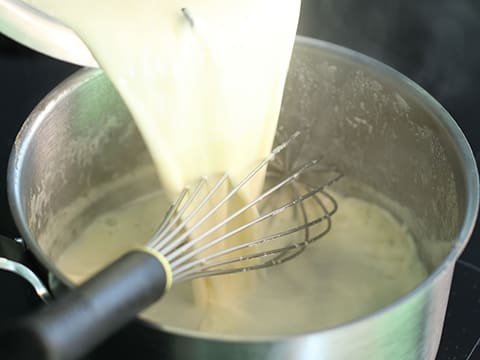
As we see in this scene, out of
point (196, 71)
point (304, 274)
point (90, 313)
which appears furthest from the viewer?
point (304, 274)

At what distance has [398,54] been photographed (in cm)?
92

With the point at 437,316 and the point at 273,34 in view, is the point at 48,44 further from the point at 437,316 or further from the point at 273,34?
the point at 437,316

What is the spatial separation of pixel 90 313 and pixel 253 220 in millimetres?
280

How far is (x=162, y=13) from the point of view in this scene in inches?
25.2

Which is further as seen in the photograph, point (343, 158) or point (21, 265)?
point (343, 158)

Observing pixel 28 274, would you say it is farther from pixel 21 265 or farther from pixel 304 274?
pixel 304 274

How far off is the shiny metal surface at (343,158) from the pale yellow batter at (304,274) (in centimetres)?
2

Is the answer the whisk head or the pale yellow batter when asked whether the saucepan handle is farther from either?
the pale yellow batter

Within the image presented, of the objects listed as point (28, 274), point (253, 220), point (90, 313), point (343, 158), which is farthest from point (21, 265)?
point (343, 158)

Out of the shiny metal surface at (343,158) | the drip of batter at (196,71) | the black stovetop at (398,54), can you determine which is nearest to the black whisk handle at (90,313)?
the shiny metal surface at (343,158)

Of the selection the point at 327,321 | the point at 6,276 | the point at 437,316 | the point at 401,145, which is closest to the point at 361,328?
the point at 437,316

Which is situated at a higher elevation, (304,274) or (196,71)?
(196,71)

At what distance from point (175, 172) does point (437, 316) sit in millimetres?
284

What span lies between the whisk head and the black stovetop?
17 centimetres
